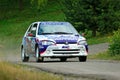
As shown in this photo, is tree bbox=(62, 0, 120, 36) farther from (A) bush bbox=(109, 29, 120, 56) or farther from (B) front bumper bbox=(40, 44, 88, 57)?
(B) front bumper bbox=(40, 44, 88, 57)

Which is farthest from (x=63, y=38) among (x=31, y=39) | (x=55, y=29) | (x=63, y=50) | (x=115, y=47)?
(x=115, y=47)

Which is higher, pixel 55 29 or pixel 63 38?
pixel 55 29

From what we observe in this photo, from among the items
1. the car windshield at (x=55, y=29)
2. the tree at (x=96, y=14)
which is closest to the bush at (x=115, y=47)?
the car windshield at (x=55, y=29)

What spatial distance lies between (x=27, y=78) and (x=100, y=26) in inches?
1269

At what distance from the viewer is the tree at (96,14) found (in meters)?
43.6

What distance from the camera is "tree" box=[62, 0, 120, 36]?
43.6m

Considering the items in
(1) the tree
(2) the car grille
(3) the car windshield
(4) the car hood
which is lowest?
(1) the tree

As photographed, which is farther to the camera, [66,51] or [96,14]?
[96,14]

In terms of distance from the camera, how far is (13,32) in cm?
5697

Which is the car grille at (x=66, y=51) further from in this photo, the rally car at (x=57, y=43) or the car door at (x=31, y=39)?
the car door at (x=31, y=39)

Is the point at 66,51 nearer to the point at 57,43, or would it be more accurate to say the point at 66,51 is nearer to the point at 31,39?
the point at 57,43

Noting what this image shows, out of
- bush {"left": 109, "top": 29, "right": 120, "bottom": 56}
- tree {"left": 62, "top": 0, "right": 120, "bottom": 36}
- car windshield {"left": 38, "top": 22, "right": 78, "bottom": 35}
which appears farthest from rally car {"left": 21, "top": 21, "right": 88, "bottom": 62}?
tree {"left": 62, "top": 0, "right": 120, "bottom": 36}

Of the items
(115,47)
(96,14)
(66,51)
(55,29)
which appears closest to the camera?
(66,51)

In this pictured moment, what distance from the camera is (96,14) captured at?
146ft
